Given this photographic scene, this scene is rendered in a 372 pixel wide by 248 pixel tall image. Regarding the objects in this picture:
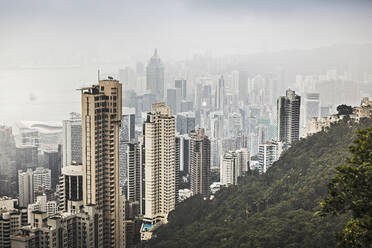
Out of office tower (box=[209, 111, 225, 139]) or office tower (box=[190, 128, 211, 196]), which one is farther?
office tower (box=[209, 111, 225, 139])

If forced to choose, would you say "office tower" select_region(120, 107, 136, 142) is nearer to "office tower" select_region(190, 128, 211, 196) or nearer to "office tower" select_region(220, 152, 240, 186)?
"office tower" select_region(190, 128, 211, 196)

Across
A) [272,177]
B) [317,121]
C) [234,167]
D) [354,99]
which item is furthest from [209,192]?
[354,99]

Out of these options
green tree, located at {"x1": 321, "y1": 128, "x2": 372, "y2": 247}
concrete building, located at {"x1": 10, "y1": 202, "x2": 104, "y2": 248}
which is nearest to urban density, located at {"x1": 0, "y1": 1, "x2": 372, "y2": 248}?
concrete building, located at {"x1": 10, "y1": 202, "x2": 104, "y2": 248}

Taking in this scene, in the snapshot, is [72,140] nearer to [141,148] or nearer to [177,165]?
[141,148]

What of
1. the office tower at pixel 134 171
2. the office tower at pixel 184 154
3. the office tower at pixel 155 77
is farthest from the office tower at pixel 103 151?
the office tower at pixel 184 154

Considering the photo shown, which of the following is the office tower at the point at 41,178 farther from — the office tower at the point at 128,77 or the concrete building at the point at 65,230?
the office tower at the point at 128,77

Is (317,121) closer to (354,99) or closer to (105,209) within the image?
(354,99)
